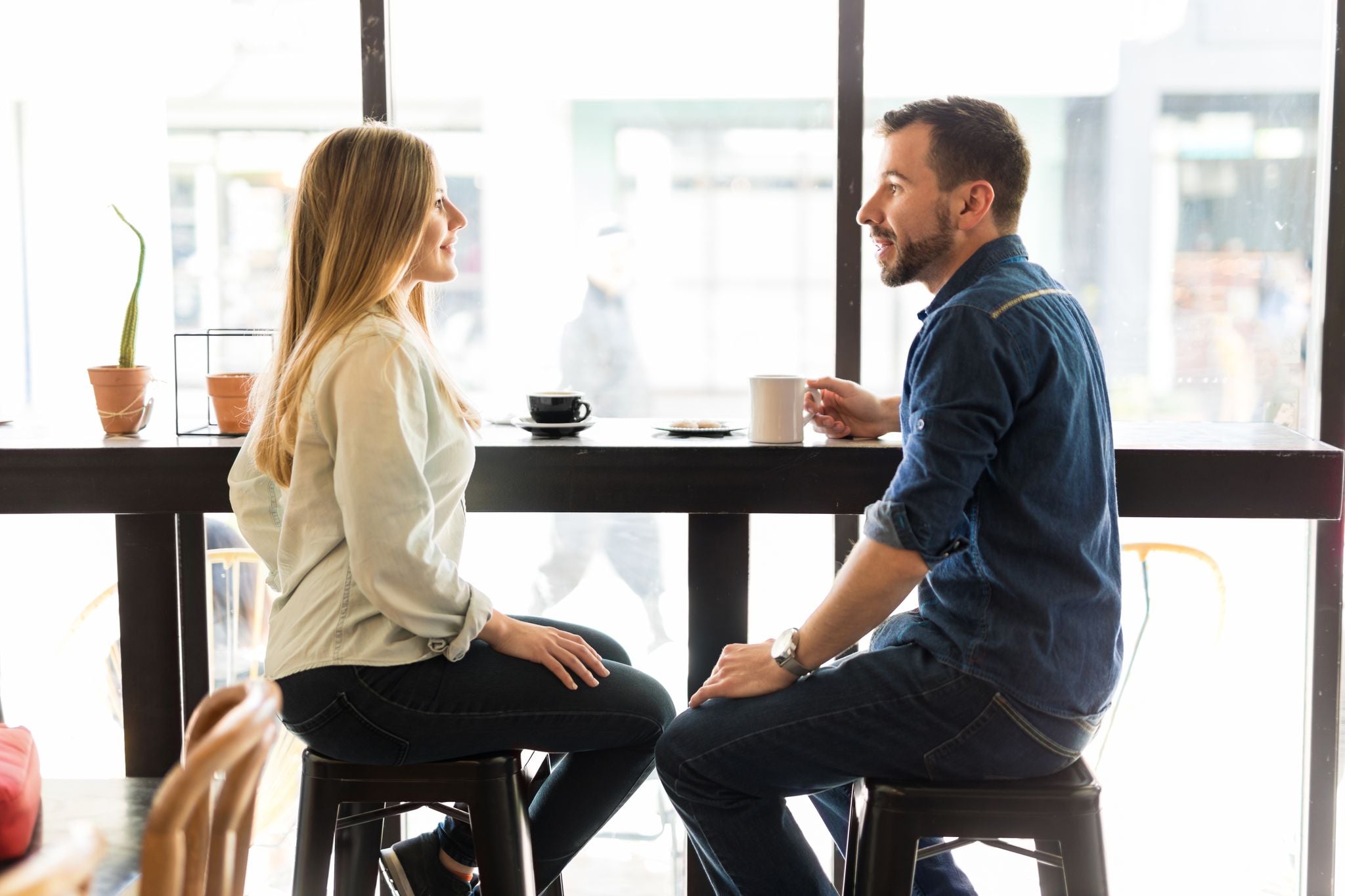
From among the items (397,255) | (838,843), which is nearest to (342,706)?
(397,255)

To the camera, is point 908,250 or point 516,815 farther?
point 908,250

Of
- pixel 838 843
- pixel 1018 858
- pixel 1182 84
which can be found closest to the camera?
pixel 838 843

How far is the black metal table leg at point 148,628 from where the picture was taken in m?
1.90

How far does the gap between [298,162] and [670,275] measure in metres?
0.73

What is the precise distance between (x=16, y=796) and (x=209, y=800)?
75 cm

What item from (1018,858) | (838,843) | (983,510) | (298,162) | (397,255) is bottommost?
(1018,858)

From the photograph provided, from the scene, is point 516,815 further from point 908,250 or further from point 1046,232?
point 1046,232

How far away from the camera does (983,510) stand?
1.35 metres

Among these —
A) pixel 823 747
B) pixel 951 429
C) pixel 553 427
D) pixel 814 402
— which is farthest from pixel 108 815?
pixel 951 429

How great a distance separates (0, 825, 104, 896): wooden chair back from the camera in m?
0.66

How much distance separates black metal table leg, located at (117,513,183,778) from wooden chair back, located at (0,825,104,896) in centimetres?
127

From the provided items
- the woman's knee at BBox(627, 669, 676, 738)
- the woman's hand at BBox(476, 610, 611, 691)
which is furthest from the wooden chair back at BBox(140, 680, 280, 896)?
the woman's knee at BBox(627, 669, 676, 738)

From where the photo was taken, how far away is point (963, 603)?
1366 mm

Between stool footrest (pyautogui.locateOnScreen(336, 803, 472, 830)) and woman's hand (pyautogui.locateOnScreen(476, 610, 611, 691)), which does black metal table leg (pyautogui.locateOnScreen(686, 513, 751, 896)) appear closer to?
woman's hand (pyautogui.locateOnScreen(476, 610, 611, 691))
